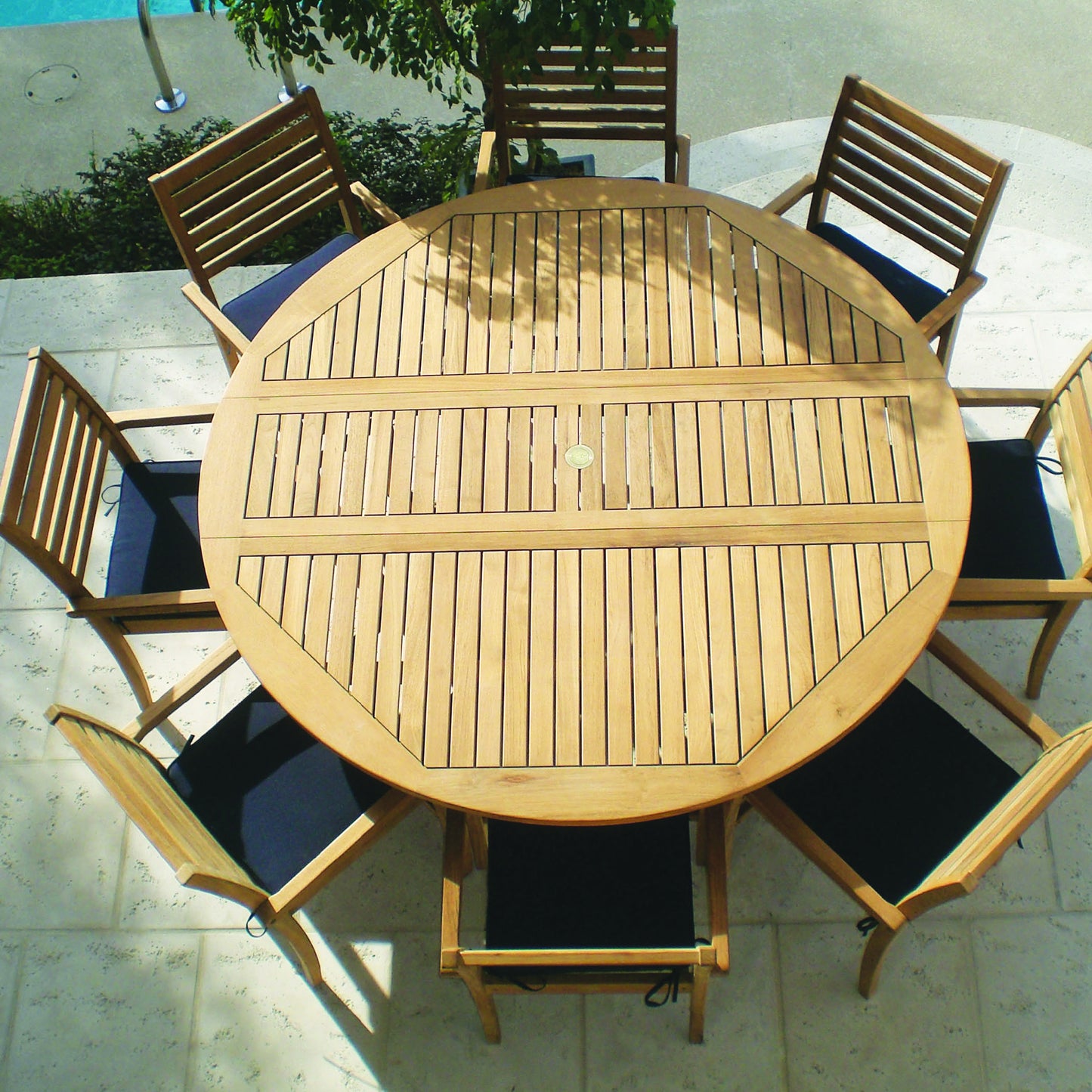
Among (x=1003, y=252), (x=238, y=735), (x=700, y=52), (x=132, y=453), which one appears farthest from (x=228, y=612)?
(x=700, y=52)

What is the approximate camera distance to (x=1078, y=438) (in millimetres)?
2605

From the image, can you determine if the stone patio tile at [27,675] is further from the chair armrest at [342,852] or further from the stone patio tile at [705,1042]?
the stone patio tile at [705,1042]

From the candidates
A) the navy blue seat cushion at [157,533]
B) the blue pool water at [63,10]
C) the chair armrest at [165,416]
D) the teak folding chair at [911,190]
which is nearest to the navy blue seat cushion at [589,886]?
the navy blue seat cushion at [157,533]

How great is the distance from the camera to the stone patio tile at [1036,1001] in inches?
103

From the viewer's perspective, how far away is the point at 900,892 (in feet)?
7.86

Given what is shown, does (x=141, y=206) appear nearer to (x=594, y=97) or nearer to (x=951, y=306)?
(x=594, y=97)

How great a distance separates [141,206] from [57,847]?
2680 mm

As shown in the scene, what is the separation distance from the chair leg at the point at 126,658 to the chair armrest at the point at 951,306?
2266 millimetres

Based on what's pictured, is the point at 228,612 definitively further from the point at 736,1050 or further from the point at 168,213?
the point at 736,1050

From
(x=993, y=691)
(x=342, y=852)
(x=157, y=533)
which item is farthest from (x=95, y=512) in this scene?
(x=993, y=691)

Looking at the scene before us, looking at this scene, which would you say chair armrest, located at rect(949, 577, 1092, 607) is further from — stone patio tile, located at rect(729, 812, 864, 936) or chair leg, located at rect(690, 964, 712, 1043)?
chair leg, located at rect(690, 964, 712, 1043)

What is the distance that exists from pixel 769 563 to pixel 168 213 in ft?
6.64

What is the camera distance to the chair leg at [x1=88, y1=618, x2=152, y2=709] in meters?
2.81

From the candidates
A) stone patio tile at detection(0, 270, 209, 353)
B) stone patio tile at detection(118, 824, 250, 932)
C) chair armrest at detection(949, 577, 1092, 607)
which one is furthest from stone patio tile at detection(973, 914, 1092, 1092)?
stone patio tile at detection(0, 270, 209, 353)
